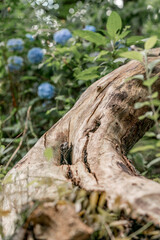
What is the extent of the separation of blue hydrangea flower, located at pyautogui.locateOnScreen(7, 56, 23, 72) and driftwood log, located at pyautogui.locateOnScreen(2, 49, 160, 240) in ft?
4.99

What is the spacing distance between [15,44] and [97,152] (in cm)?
216

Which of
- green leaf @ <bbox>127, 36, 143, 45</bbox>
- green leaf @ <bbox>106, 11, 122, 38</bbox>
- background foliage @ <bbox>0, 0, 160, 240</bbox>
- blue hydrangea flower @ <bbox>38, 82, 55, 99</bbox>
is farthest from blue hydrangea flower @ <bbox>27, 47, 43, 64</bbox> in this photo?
green leaf @ <bbox>106, 11, 122, 38</bbox>

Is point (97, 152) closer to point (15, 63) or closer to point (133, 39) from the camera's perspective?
point (133, 39)

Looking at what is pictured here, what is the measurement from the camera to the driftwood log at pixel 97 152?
2.97ft

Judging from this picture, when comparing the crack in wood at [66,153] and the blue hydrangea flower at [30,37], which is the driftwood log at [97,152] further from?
the blue hydrangea flower at [30,37]

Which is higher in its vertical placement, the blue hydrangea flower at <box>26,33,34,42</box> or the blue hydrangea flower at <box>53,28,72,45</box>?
the blue hydrangea flower at <box>53,28,72,45</box>

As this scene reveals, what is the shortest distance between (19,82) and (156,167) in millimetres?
1832

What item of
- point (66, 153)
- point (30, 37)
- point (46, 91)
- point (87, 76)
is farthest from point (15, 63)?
point (66, 153)

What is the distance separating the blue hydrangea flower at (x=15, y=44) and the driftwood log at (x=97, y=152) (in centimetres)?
165

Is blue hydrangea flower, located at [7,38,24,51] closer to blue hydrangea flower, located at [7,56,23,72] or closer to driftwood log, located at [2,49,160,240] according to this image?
blue hydrangea flower, located at [7,56,23,72]

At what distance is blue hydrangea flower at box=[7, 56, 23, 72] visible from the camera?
9.52ft

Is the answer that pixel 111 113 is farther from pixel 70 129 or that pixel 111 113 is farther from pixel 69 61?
pixel 69 61

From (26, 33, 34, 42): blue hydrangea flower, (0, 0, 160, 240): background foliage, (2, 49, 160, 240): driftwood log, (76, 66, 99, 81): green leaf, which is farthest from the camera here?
(26, 33, 34, 42): blue hydrangea flower

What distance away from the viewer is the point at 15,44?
298cm
